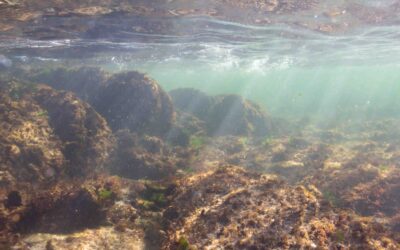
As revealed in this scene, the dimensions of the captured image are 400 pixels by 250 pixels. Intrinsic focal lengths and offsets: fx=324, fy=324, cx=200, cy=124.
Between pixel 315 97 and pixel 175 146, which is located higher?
pixel 175 146

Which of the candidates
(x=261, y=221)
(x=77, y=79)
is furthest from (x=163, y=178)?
(x=77, y=79)

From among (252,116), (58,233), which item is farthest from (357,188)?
(252,116)

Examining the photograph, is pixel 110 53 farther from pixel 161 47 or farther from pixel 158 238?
pixel 158 238

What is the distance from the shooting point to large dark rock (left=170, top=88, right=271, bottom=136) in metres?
25.7

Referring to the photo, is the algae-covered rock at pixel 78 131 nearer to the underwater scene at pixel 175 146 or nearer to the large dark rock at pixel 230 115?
the underwater scene at pixel 175 146

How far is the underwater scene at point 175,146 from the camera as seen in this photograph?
6289mm

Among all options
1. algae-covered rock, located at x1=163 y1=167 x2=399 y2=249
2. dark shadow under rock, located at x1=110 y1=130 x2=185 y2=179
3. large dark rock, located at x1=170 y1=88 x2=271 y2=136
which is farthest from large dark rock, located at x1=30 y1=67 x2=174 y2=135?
algae-covered rock, located at x1=163 y1=167 x2=399 y2=249

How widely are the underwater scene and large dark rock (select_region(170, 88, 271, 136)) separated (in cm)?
12

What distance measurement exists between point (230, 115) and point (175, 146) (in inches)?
318

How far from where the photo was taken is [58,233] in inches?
273

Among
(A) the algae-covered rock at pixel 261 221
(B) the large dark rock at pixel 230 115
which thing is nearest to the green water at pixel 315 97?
(B) the large dark rock at pixel 230 115

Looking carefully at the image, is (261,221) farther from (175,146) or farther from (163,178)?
(175,146)

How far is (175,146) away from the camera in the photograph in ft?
64.3

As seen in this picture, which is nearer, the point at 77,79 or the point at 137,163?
the point at 137,163
